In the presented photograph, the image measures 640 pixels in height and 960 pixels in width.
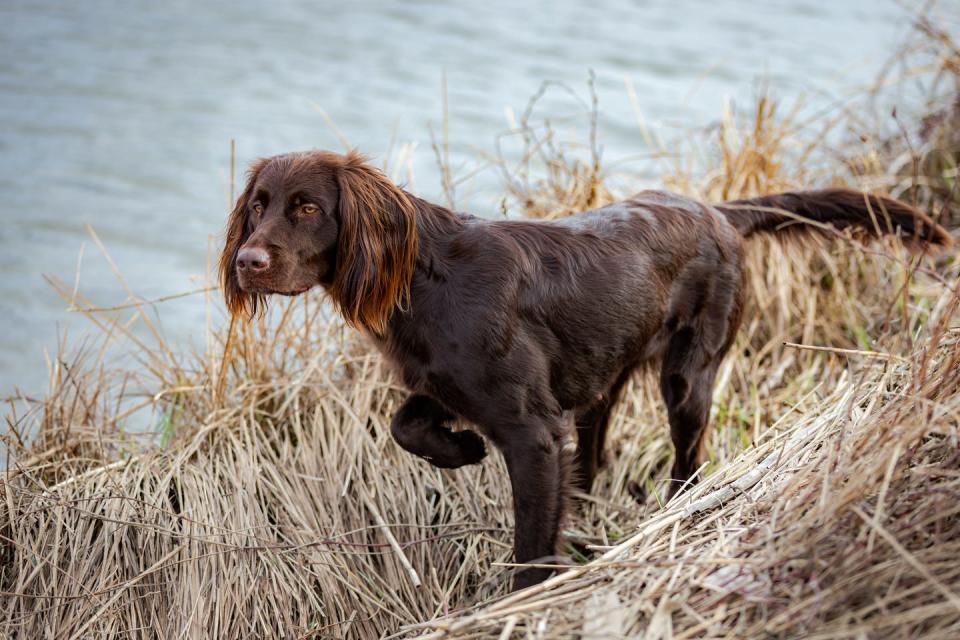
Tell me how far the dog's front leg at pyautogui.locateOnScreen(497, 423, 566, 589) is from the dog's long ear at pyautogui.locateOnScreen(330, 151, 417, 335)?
18.6 inches

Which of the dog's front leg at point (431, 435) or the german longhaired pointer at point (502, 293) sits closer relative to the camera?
the german longhaired pointer at point (502, 293)

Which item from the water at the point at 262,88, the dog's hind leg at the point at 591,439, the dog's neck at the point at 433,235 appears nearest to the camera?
the dog's neck at the point at 433,235

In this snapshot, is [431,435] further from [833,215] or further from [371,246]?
[833,215]

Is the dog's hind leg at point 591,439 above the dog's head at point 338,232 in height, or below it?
below

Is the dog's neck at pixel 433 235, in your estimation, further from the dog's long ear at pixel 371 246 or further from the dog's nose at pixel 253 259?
the dog's nose at pixel 253 259

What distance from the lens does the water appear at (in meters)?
6.10

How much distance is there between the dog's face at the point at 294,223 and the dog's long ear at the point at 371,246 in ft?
0.12

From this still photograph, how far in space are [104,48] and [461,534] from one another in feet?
24.1

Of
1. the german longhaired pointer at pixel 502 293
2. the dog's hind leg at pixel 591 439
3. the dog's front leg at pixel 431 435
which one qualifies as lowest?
the dog's hind leg at pixel 591 439

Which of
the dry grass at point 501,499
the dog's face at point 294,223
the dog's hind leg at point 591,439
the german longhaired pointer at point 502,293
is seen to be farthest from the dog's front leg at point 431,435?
the dog's hind leg at point 591,439

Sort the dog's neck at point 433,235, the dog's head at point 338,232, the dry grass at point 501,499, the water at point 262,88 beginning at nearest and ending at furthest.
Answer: the dry grass at point 501,499, the dog's head at point 338,232, the dog's neck at point 433,235, the water at point 262,88

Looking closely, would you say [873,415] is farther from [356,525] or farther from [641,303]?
[356,525]

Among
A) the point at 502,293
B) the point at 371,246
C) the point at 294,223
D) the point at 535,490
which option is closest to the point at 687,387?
the point at 535,490

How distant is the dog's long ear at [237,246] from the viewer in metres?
2.67
